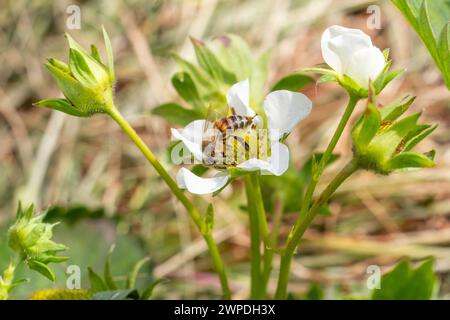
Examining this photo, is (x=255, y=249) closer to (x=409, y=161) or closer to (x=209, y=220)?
(x=209, y=220)

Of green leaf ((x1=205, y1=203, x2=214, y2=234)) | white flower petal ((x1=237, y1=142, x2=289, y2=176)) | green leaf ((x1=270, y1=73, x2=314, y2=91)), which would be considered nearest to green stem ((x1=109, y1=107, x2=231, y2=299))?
green leaf ((x1=205, y1=203, x2=214, y2=234))

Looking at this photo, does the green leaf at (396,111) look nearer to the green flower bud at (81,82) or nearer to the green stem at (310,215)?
the green stem at (310,215)

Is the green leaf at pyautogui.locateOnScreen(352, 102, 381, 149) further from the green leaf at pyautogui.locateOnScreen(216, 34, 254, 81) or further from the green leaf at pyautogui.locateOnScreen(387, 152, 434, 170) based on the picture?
the green leaf at pyautogui.locateOnScreen(216, 34, 254, 81)

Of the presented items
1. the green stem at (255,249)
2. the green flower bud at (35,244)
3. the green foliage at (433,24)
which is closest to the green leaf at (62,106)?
the green flower bud at (35,244)

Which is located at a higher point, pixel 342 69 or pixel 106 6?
pixel 106 6

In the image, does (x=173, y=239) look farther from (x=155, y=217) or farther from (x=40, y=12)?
(x=40, y=12)
